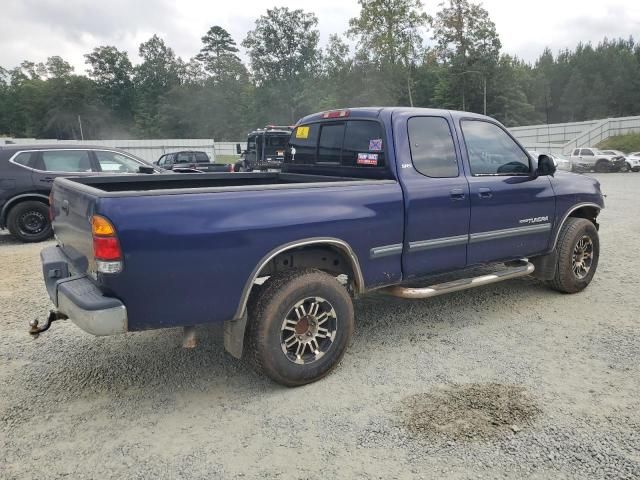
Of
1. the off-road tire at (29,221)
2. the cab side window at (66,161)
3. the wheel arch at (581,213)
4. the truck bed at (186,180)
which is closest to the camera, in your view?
the truck bed at (186,180)

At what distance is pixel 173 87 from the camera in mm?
86562

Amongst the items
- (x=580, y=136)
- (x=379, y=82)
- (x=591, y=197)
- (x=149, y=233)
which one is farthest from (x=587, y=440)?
(x=379, y=82)

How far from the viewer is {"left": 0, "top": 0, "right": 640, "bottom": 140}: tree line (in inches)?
2454

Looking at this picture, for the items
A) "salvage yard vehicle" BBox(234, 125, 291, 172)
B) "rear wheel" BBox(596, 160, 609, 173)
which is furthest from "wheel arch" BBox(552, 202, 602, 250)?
"rear wheel" BBox(596, 160, 609, 173)

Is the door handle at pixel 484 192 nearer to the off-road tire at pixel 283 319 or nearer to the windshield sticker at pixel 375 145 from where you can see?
the windshield sticker at pixel 375 145

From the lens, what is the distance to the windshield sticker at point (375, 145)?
4.11 meters

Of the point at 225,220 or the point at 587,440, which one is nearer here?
the point at 587,440

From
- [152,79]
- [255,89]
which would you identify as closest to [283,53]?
[255,89]

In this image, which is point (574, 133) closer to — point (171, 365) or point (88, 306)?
point (171, 365)

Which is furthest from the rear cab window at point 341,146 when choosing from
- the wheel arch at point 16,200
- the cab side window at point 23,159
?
the cab side window at point 23,159

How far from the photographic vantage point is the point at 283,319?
335cm

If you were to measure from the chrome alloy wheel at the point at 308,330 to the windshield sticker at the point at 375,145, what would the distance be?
1.41 metres

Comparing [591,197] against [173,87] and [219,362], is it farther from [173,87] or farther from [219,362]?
[173,87]

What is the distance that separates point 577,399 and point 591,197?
3000 millimetres
